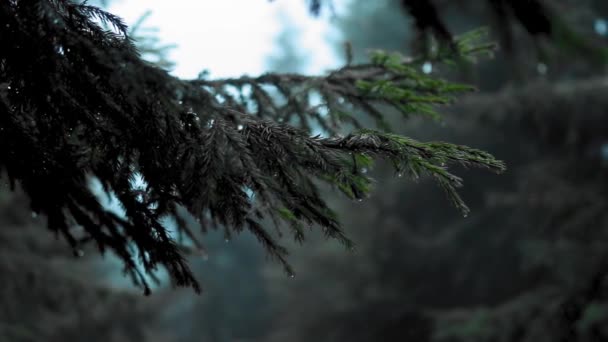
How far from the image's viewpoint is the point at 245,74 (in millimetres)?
2652

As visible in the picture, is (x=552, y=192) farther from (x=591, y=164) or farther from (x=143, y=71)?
(x=143, y=71)

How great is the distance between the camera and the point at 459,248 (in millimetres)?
16391

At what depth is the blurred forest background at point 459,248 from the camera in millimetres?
6699

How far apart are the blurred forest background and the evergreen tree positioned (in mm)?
1129

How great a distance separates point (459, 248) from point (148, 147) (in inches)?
631

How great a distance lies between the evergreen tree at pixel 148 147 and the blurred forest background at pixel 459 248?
1129mm

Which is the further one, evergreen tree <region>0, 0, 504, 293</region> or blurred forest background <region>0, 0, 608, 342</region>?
blurred forest background <region>0, 0, 608, 342</region>

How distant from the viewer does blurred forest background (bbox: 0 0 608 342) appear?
6.70m

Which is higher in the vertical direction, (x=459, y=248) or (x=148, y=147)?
(x=459, y=248)

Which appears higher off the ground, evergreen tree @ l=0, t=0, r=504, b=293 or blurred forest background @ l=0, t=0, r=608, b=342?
blurred forest background @ l=0, t=0, r=608, b=342

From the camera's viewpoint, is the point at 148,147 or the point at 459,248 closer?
the point at 148,147

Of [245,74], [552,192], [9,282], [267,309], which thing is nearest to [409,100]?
[245,74]

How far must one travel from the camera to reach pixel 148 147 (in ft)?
5.16

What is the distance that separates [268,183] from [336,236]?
12.0 inches
